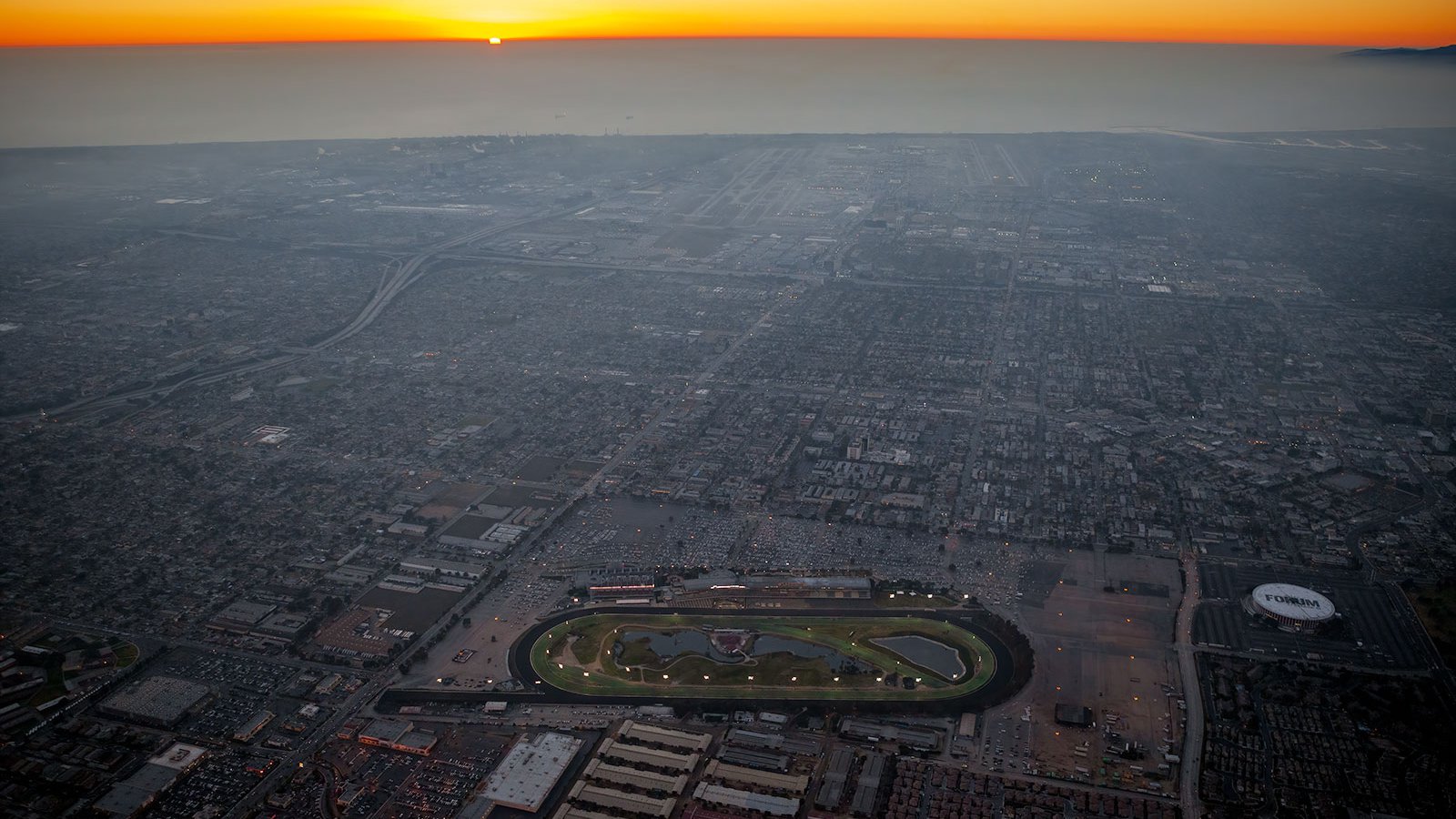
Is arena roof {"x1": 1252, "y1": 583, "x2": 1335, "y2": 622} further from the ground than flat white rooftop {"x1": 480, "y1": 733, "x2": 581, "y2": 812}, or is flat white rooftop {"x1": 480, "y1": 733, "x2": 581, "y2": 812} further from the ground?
arena roof {"x1": 1252, "y1": 583, "x2": 1335, "y2": 622}

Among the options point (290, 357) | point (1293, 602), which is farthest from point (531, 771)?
point (290, 357)

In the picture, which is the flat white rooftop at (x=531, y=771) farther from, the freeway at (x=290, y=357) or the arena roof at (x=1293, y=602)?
the freeway at (x=290, y=357)

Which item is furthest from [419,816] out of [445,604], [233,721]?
[445,604]

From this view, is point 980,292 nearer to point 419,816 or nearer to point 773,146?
point 419,816

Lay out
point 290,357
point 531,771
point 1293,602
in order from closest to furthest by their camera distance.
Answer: point 531,771, point 1293,602, point 290,357

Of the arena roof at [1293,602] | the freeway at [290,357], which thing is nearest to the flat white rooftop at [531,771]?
the arena roof at [1293,602]

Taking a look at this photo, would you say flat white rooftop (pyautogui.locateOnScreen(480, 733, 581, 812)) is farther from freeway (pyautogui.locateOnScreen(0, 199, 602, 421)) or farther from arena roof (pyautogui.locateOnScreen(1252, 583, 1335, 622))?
freeway (pyautogui.locateOnScreen(0, 199, 602, 421))

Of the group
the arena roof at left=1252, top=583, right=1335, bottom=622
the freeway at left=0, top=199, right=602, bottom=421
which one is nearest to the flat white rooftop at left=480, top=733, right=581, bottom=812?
the arena roof at left=1252, top=583, right=1335, bottom=622

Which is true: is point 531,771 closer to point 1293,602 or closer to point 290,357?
point 1293,602
